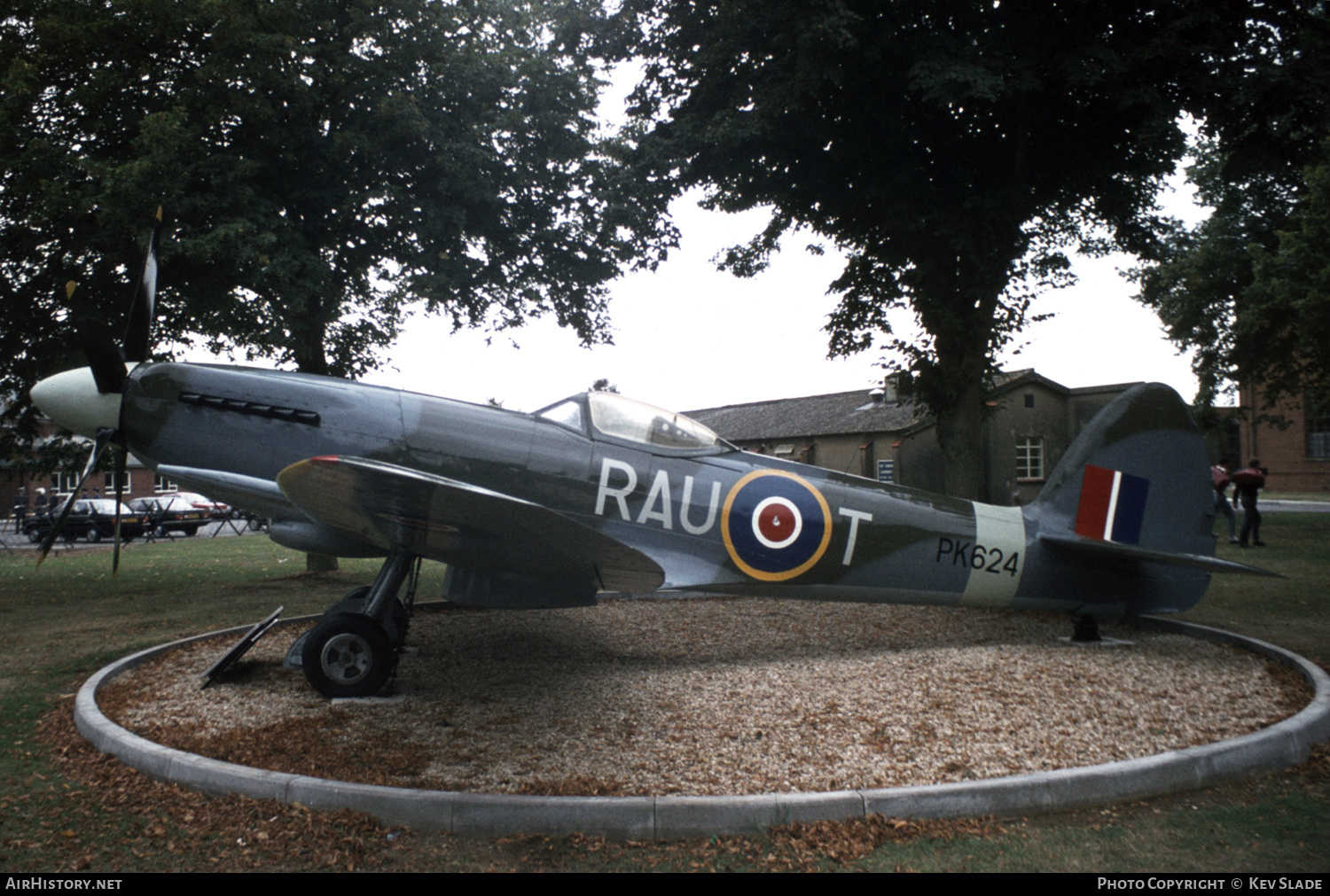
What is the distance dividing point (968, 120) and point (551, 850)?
10.7 metres

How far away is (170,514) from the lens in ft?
78.7

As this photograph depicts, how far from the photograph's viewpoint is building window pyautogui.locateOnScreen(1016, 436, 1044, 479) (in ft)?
86.7

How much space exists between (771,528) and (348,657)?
327 cm

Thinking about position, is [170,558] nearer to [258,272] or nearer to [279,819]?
[258,272]

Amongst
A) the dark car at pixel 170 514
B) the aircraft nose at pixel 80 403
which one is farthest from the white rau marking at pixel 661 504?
the dark car at pixel 170 514

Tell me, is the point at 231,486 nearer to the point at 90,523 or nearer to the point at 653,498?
the point at 653,498

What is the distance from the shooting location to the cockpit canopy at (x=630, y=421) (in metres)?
5.56

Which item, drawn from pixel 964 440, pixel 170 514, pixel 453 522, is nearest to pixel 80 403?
pixel 453 522

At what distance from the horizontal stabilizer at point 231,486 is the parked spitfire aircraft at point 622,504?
2cm

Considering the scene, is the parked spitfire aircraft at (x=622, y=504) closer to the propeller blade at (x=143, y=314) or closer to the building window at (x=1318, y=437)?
the propeller blade at (x=143, y=314)

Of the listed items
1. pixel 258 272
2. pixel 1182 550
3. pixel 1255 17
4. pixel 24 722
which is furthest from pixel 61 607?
pixel 1255 17

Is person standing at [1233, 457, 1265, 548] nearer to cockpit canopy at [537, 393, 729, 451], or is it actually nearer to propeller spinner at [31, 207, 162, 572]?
cockpit canopy at [537, 393, 729, 451]

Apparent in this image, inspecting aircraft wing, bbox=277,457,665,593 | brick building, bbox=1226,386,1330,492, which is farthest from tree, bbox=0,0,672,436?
brick building, bbox=1226,386,1330,492

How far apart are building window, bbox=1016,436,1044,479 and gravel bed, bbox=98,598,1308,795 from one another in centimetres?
2163
